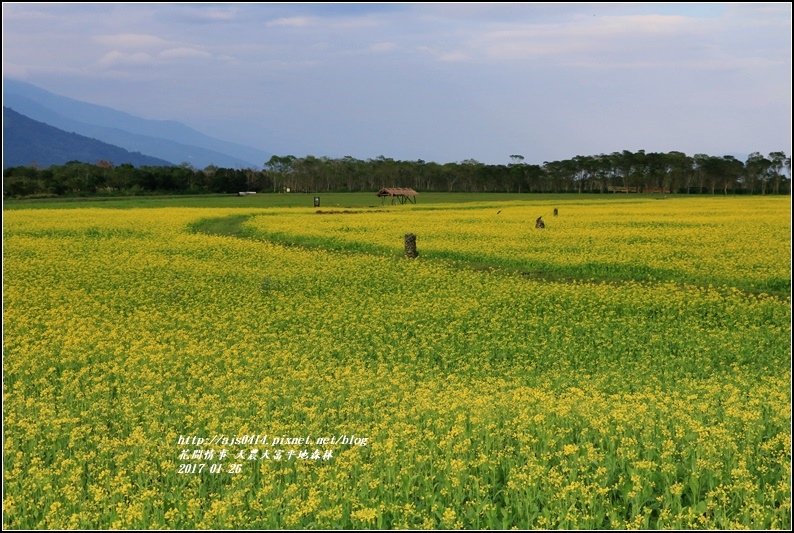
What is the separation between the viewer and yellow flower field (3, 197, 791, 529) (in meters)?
6.44

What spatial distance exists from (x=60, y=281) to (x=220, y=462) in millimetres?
14507

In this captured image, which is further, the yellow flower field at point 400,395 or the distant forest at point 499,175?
the distant forest at point 499,175

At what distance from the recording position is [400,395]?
9680 millimetres

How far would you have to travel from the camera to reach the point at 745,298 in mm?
17422

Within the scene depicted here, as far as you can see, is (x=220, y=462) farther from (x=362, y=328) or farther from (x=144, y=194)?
(x=144, y=194)

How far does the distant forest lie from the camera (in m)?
104

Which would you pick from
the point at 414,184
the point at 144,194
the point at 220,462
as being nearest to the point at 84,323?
the point at 220,462

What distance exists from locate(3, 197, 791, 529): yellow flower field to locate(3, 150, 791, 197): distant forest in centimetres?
8170

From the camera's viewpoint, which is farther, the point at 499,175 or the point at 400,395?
the point at 499,175

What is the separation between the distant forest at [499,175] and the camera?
103500 mm

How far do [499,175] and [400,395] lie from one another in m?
109

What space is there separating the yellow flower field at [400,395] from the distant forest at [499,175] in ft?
268

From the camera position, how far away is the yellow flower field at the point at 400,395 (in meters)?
6.44

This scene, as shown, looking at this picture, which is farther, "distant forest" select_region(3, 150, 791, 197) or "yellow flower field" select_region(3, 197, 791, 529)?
"distant forest" select_region(3, 150, 791, 197)
